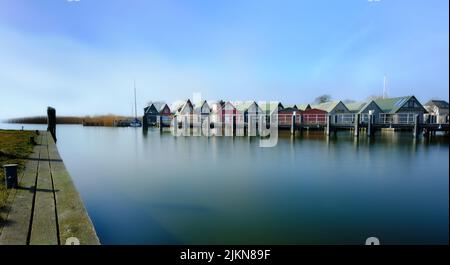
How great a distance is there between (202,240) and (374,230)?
2794 mm

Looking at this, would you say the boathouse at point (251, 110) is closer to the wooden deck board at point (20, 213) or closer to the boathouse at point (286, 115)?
the boathouse at point (286, 115)

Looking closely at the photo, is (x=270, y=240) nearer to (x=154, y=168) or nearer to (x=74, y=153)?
(x=154, y=168)

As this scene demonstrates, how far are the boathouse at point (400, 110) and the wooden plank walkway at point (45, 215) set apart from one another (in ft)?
82.5

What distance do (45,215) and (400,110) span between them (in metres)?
29.1

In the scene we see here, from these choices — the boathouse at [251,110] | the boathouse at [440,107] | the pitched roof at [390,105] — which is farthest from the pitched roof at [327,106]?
the boathouse at [440,107]

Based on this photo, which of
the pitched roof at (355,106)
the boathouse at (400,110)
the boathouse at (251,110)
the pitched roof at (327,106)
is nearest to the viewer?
the boathouse at (400,110)

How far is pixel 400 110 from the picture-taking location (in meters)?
23.4

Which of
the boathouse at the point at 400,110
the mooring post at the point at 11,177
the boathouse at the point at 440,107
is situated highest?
the boathouse at the point at 400,110

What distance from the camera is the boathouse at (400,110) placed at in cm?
2170

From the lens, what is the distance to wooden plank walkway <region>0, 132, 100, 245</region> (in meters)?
2.18

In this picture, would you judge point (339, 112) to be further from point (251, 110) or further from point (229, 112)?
point (229, 112)

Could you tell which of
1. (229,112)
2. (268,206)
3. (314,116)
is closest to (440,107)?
(268,206)

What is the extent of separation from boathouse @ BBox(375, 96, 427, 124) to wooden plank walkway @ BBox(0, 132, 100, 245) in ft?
82.5
